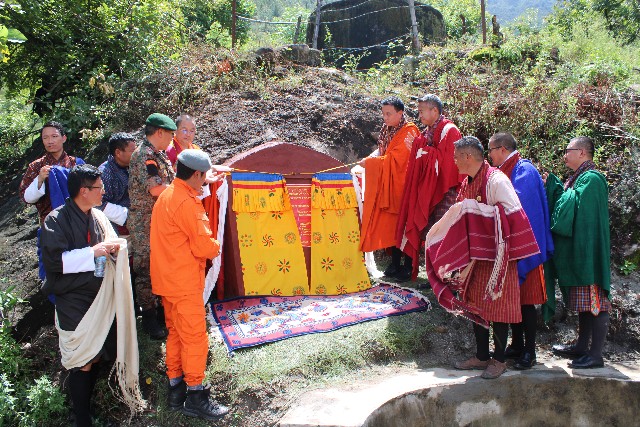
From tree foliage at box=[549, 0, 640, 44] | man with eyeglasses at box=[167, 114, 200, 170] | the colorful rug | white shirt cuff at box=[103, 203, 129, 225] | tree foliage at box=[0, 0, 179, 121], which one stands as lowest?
the colorful rug

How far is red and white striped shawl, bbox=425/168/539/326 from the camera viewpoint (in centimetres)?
396

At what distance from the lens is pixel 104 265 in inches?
146

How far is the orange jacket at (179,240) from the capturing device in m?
3.65

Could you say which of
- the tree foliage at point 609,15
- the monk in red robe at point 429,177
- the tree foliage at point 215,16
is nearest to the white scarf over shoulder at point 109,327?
the monk in red robe at point 429,177

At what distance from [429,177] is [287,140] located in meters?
2.67

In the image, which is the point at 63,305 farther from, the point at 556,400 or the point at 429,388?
the point at 556,400

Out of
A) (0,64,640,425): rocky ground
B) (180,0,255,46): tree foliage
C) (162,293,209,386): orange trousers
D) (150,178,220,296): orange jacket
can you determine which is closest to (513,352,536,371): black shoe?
(0,64,640,425): rocky ground

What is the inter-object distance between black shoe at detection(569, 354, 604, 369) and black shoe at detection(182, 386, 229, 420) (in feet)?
9.44

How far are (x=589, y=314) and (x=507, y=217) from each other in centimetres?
127

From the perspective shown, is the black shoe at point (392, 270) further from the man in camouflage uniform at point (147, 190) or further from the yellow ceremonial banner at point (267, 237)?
the man in camouflage uniform at point (147, 190)

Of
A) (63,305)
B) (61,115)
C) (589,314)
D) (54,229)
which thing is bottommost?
(589,314)

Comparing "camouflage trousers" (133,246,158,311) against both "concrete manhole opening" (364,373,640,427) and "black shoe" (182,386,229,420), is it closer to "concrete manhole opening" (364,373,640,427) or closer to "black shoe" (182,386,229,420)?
"black shoe" (182,386,229,420)

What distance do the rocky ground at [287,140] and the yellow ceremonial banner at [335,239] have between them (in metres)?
0.87

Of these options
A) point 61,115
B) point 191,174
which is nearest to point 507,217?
point 191,174
